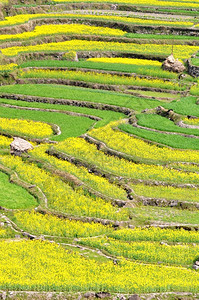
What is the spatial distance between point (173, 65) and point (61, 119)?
13.2 m

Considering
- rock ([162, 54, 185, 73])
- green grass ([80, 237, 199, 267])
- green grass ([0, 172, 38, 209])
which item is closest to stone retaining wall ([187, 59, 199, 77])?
rock ([162, 54, 185, 73])

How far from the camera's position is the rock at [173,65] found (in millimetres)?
49250

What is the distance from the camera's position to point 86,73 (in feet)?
164

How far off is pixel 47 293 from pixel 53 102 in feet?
84.7

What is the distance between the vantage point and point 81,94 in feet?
148

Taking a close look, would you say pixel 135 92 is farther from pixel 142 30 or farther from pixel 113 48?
pixel 142 30

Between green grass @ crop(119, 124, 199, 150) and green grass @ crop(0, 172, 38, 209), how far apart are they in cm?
961

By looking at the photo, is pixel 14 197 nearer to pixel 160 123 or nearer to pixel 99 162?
pixel 99 162

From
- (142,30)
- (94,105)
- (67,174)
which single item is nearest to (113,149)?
(67,174)

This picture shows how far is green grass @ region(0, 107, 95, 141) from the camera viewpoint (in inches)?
1527

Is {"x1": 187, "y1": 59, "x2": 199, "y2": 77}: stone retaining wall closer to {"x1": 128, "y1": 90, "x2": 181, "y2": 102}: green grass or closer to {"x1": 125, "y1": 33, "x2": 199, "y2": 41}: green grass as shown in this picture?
{"x1": 128, "y1": 90, "x2": 181, "y2": 102}: green grass

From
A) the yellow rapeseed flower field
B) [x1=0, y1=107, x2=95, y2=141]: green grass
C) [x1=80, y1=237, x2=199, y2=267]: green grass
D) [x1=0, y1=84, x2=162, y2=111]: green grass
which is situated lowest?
[x1=0, y1=107, x2=95, y2=141]: green grass

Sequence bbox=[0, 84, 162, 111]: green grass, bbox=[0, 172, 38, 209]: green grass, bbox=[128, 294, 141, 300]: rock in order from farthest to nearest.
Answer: bbox=[0, 84, 162, 111]: green grass, bbox=[0, 172, 38, 209]: green grass, bbox=[128, 294, 141, 300]: rock

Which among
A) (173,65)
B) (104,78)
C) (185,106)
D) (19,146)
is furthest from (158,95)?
(19,146)
